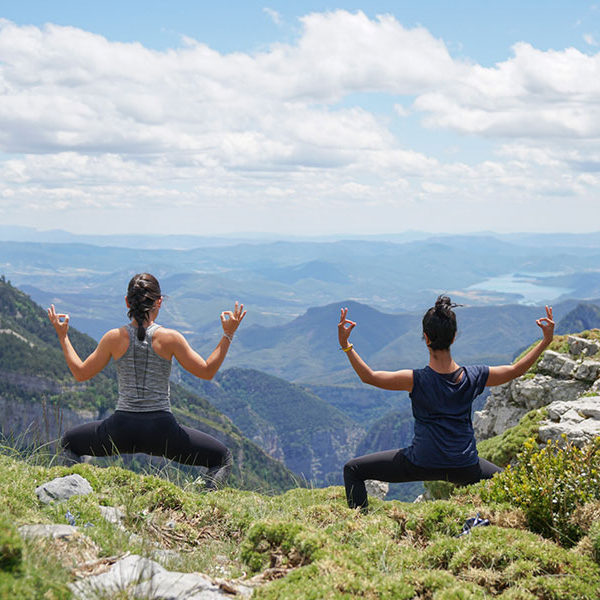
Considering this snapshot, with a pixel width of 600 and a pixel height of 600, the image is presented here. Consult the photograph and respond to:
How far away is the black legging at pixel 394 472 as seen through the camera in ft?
23.8

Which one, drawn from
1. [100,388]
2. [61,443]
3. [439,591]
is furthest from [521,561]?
[100,388]

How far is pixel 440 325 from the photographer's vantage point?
276 inches

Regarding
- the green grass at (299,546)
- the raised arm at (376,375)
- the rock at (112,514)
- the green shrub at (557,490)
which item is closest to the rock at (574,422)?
the green shrub at (557,490)

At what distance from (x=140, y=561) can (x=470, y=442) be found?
429 cm

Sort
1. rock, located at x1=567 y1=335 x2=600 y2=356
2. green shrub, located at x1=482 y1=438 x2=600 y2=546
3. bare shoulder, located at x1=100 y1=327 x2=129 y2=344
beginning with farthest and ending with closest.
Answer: rock, located at x1=567 y1=335 x2=600 y2=356 < bare shoulder, located at x1=100 y1=327 x2=129 y2=344 < green shrub, located at x1=482 y1=438 x2=600 y2=546

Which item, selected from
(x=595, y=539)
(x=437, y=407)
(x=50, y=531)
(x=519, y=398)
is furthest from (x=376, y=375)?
(x=519, y=398)

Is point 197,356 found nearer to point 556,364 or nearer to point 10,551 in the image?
point 10,551

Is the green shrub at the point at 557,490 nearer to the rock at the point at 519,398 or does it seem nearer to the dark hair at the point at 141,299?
the dark hair at the point at 141,299

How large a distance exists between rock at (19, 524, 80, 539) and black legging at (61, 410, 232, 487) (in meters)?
2.13

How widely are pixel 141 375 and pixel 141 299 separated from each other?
97cm

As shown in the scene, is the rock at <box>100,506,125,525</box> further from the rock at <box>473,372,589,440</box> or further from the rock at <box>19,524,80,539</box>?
the rock at <box>473,372,589,440</box>

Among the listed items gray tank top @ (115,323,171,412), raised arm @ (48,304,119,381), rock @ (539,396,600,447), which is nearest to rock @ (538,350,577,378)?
rock @ (539,396,600,447)

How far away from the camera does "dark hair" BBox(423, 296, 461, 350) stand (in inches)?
277

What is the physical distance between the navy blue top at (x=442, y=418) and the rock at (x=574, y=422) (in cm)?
169
